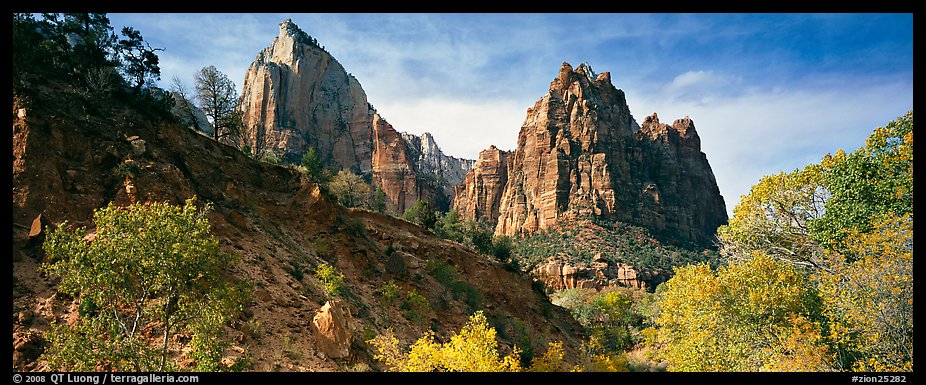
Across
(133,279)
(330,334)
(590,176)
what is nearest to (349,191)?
(330,334)

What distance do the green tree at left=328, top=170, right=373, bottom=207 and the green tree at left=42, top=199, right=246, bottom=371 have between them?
31317 millimetres

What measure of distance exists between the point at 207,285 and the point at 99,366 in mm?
2704

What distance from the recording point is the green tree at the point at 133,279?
31.6 ft

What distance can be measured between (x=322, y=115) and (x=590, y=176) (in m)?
72.8

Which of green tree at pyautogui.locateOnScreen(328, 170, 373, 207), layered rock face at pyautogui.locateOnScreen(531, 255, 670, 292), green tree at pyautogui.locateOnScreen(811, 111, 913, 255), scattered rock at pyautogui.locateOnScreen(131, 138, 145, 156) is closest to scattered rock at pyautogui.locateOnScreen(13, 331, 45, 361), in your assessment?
scattered rock at pyautogui.locateOnScreen(131, 138, 145, 156)

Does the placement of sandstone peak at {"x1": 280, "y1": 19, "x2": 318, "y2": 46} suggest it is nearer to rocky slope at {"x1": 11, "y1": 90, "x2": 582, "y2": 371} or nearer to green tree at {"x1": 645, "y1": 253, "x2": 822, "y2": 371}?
rocky slope at {"x1": 11, "y1": 90, "x2": 582, "y2": 371}

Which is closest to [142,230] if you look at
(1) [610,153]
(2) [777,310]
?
(2) [777,310]

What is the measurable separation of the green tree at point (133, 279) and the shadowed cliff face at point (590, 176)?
330 ft

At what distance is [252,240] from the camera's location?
66.3ft

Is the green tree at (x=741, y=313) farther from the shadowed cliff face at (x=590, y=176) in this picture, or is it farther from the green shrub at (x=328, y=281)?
the shadowed cliff face at (x=590, y=176)

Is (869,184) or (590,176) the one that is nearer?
(869,184)

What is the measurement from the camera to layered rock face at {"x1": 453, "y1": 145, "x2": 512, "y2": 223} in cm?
13438

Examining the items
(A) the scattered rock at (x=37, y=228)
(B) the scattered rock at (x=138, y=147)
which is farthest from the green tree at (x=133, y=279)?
(B) the scattered rock at (x=138, y=147)

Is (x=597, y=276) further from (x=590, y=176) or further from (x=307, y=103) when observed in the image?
(x=307, y=103)
